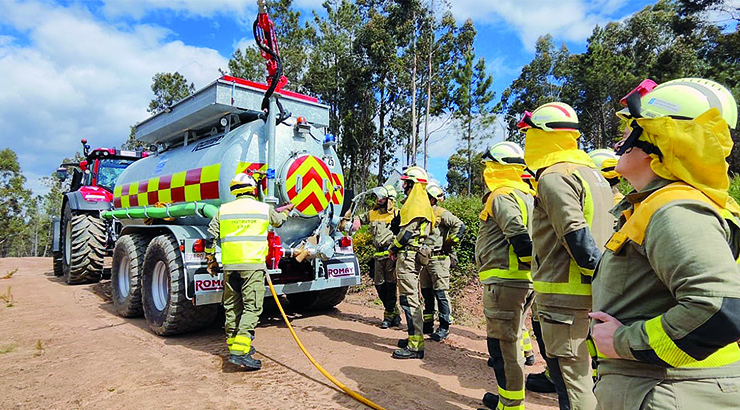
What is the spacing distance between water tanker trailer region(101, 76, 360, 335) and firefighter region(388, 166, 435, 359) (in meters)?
1.21

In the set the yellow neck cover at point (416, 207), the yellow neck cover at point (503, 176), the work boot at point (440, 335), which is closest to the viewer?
the yellow neck cover at point (503, 176)

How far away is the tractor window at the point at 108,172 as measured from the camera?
10133 millimetres

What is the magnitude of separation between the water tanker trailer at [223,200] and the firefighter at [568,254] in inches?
133

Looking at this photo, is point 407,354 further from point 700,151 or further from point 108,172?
point 108,172

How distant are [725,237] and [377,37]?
23.4 m

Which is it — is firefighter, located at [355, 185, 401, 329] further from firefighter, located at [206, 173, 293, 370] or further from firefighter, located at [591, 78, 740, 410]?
firefighter, located at [591, 78, 740, 410]

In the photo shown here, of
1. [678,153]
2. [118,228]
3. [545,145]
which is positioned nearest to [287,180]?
[545,145]

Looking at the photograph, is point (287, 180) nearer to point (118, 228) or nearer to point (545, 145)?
point (545, 145)

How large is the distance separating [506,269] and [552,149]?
37.7 inches

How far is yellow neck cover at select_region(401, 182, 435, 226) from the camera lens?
16.0 ft

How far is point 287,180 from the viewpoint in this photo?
5.55 metres

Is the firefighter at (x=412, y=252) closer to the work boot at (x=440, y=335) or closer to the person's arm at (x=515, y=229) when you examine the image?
the work boot at (x=440, y=335)

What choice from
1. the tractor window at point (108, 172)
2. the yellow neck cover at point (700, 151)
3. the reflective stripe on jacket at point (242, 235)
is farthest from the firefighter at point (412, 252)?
the tractor window at point (108, 172)

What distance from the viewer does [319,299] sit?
6.88 meters
